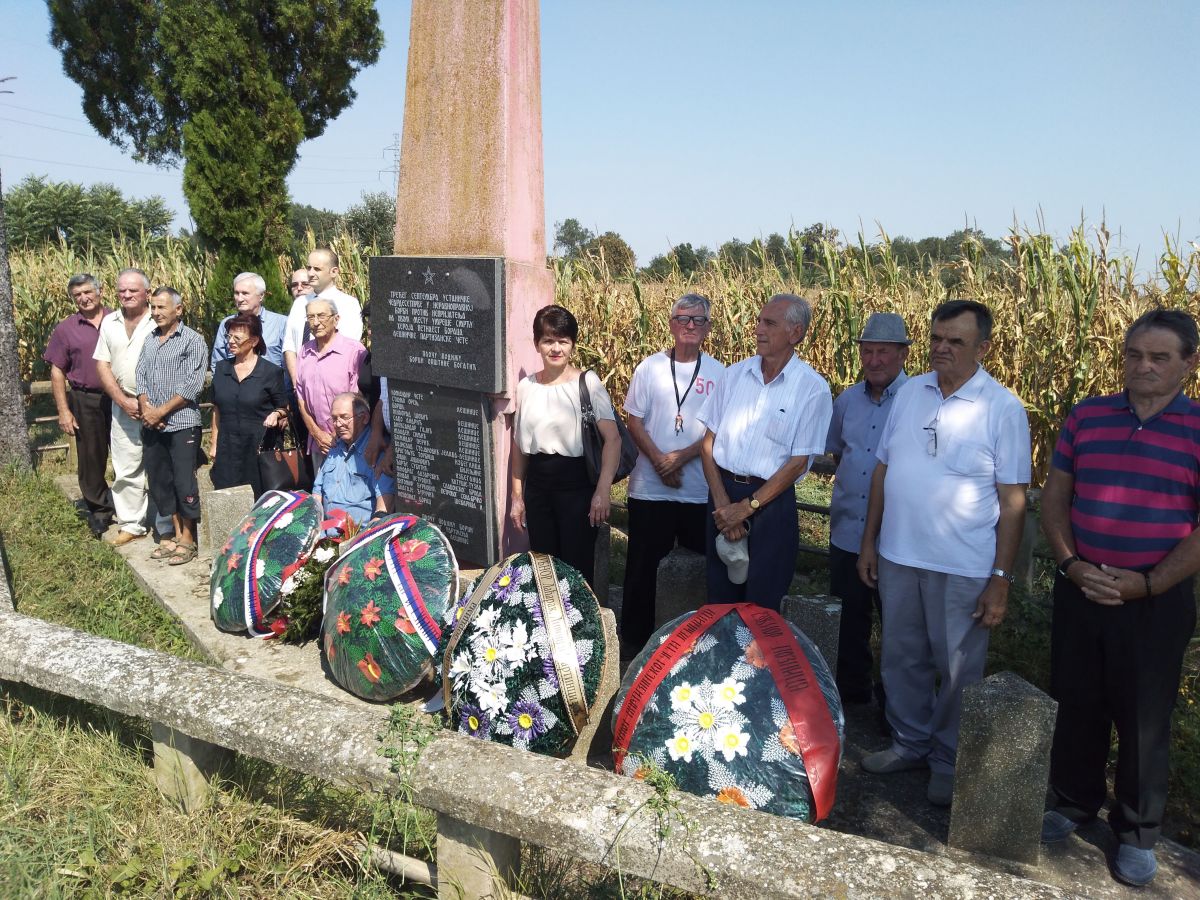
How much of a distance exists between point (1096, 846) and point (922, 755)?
686mm

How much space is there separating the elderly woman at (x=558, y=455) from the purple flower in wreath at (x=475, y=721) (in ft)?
3.37

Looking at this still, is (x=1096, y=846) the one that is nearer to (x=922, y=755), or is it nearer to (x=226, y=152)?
(x=922, y=755)

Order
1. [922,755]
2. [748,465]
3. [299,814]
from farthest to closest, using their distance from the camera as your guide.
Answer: [748,465], [922,755], [299,814]

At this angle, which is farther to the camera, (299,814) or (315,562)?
(315,562)

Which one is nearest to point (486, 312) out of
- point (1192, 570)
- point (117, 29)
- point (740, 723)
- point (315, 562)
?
point (315, 562)

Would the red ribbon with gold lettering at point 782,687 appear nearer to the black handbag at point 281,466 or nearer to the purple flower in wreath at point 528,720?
the purple flower in wreath at point 528,720

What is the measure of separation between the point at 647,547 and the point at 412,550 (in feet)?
4.29

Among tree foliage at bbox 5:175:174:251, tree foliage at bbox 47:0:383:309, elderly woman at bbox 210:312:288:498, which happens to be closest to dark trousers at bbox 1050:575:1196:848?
elderly woman at bbox 210:312:288:498

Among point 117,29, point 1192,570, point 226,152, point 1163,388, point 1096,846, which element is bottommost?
point 1096,846

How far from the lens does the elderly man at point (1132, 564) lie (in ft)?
9.52

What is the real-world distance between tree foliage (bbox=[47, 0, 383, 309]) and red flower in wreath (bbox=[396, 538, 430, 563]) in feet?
Answer: 40.1

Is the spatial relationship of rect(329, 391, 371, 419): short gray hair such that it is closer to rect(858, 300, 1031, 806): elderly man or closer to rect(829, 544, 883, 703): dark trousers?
rect(829, 544, 883, 703): dark trousers

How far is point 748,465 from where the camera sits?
3.88 meters

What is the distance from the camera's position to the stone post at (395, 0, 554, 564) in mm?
4566
